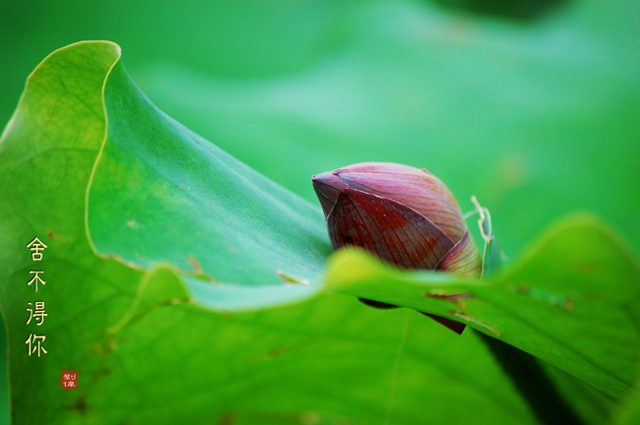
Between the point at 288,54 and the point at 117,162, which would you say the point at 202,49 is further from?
the point at 117,162

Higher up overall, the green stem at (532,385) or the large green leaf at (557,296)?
the large green leaf at (557,296)

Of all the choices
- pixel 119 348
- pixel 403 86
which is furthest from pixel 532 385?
pixel 403 86

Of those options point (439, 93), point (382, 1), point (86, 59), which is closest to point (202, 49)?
point (382, 1)

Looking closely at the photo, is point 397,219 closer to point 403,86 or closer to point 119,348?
point 119,348

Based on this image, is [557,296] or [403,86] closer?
[557,296]
